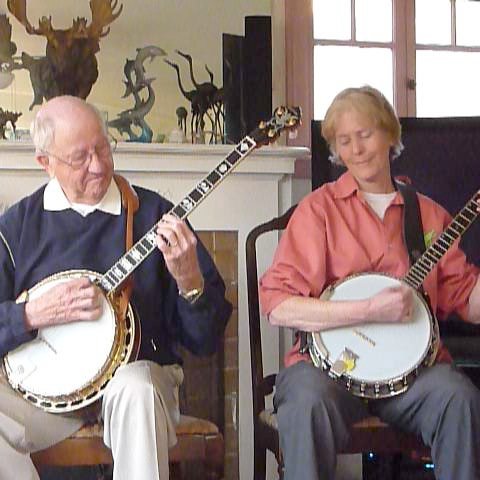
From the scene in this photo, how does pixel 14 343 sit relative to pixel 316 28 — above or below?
below

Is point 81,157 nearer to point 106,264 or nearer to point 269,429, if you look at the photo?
point 106,264

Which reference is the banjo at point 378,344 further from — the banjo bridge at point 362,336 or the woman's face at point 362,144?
the woman's face at point 362,144

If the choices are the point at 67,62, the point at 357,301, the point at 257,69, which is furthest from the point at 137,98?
the point at 357,301

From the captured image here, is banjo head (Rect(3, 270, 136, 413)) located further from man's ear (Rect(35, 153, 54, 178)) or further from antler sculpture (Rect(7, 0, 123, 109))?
antler sculpture (Rect(7, 0, 123, 109))

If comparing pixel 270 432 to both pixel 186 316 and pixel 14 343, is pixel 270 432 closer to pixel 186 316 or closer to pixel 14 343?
pixel 186 316

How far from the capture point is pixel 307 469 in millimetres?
1851

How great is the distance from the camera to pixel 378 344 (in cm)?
203

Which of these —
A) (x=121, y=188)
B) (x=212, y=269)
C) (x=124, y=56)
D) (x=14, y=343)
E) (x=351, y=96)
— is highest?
(x=124, y=56)

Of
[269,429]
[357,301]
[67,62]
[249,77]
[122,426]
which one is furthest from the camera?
[249,77]

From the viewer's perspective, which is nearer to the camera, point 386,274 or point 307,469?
point 307,469

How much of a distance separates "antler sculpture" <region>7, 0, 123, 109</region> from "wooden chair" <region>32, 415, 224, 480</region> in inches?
40.5

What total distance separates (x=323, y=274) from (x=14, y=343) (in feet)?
2.23

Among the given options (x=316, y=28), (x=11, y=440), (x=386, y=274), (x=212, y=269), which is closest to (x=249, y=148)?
(x=212, y=269)

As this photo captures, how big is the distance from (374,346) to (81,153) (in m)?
0.75
